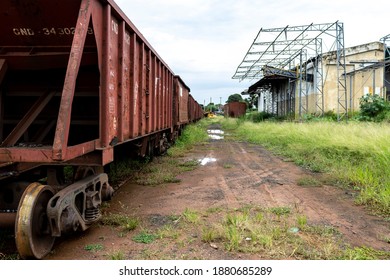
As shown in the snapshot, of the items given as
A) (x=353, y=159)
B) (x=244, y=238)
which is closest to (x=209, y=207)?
(x=244, y=238)

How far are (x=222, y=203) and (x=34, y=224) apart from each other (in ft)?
9.99

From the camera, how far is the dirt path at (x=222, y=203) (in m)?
3.82

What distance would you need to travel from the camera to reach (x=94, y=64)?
5.46 meters

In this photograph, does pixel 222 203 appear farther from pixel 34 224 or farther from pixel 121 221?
pixel 34 224

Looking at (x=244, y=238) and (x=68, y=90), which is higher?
(x=68, y=90)

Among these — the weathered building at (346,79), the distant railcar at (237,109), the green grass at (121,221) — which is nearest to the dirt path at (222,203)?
the green grass at (121,221)

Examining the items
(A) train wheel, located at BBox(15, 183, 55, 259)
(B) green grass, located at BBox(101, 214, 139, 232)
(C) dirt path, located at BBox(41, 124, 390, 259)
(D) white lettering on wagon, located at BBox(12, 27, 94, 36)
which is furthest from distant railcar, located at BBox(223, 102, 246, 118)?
(A) train wheel, located at BBox(15, 183, 55, 259)

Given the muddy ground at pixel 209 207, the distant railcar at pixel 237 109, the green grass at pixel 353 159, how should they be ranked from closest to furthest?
the muddy ground at pixel 209 207 < the green grass at pixel 353 159 < the distant railcar at pixel 237 109

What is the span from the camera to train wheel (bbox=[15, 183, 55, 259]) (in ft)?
10.8

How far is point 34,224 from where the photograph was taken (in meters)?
3.44

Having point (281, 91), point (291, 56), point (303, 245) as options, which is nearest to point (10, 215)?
point (303, 245)

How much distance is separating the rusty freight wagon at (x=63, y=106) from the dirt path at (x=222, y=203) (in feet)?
1.48

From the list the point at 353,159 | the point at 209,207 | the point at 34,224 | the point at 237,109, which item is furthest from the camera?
the point at 237,109

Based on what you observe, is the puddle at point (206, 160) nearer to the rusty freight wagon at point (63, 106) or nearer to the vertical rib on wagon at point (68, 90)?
the rusty freight wagon at point (63, 106)
